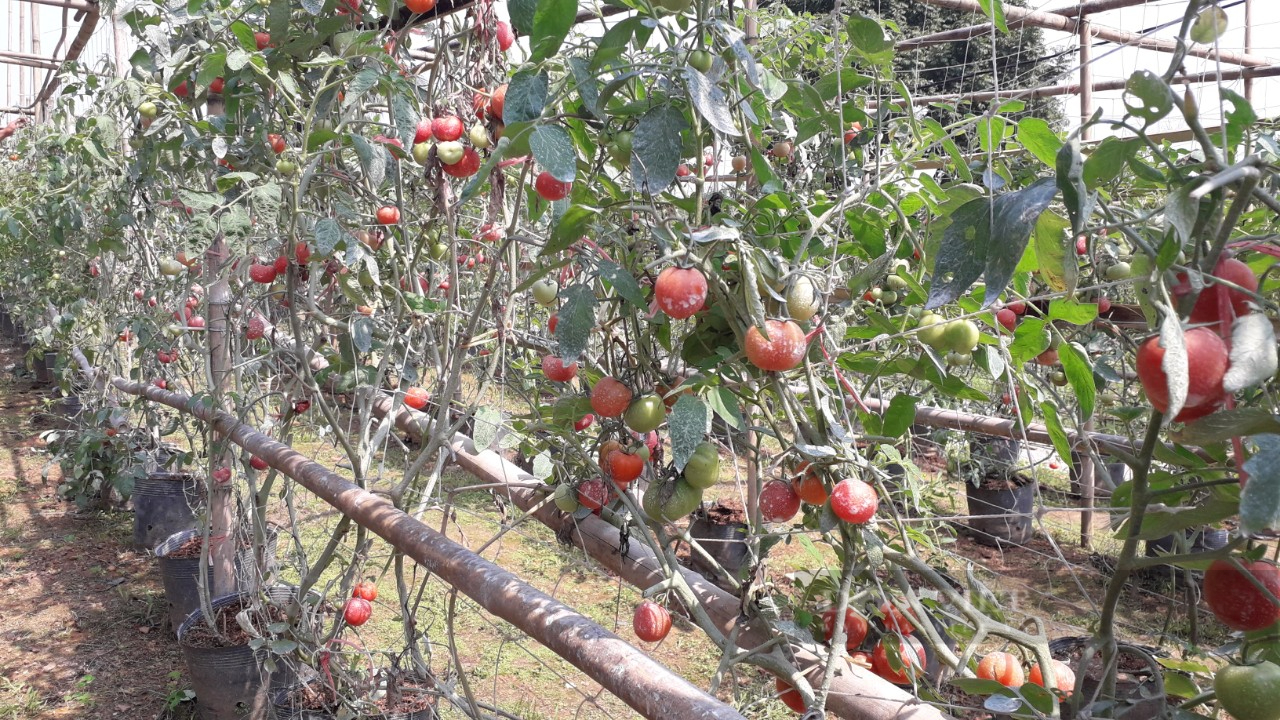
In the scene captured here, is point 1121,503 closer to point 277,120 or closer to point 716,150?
point 716,150

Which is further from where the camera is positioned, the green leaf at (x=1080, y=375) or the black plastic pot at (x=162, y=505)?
the black plastic pot at (x=162, y=505)

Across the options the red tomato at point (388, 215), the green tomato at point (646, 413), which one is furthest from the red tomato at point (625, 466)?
the red tomato at point (388, 215)

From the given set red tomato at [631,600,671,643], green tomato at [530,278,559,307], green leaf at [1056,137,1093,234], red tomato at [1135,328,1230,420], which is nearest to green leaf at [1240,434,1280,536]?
red tomato at [1135,328,1230,420]

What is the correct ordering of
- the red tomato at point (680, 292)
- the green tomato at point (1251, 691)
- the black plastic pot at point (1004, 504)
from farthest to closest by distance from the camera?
the black plastic pot at point (1004, 504)
the red tomato at point (680, 292)
the green tomato at point (1251, 691)

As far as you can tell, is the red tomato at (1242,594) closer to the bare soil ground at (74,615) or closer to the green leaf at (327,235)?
the green leaf at (327,235)

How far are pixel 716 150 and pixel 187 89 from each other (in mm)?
1565

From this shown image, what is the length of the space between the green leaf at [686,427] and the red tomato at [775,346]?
8 cm

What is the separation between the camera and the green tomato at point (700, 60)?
75cm

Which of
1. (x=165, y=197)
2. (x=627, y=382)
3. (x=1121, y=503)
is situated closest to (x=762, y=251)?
(x=627, y=382)

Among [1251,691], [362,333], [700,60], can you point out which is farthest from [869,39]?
[362,333]

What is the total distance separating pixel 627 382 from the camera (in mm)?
1022

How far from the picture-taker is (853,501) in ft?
2.72

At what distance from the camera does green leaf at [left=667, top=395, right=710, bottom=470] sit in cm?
79

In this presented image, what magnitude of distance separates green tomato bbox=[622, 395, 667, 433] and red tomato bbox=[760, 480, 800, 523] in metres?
0.16
